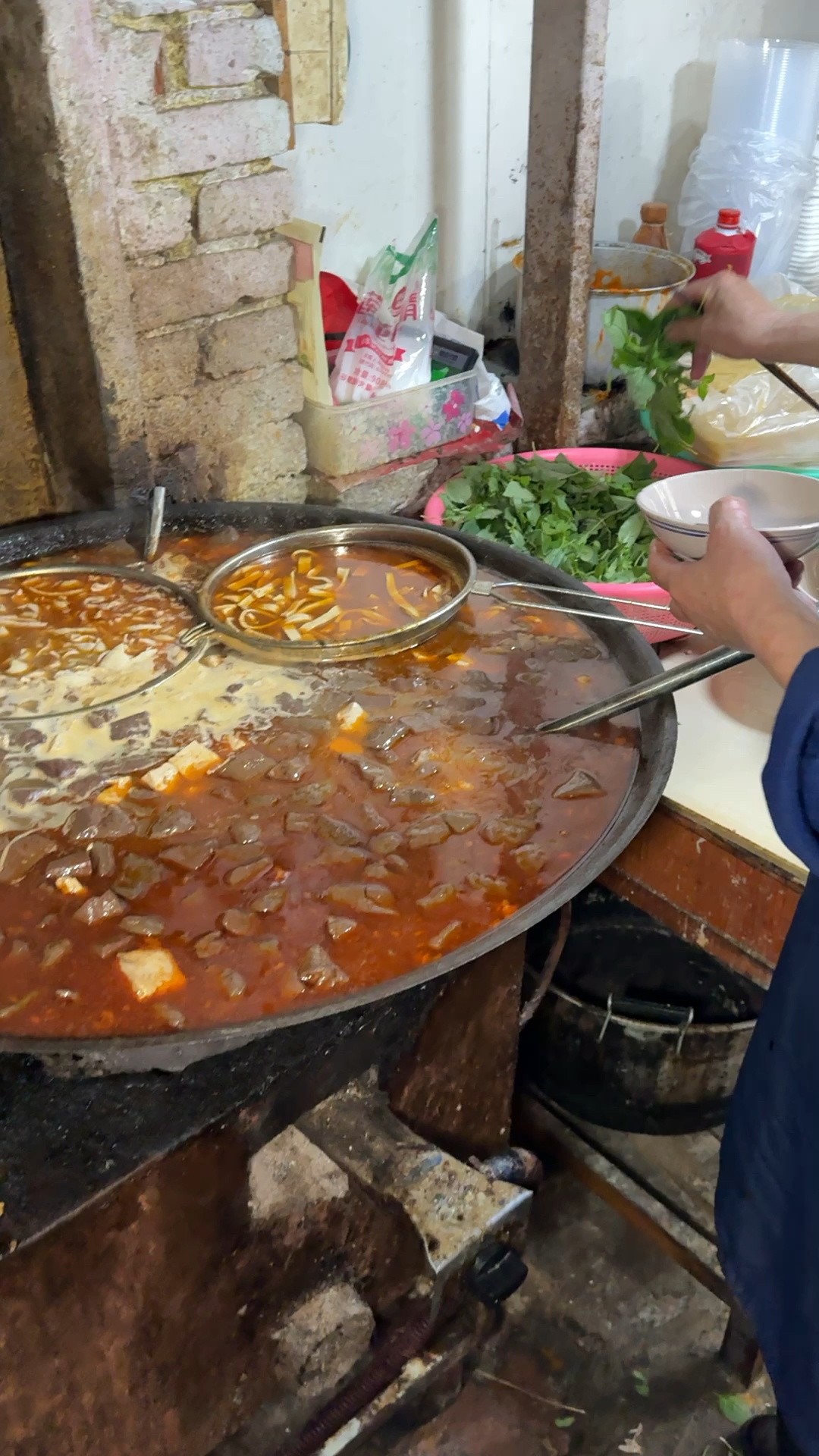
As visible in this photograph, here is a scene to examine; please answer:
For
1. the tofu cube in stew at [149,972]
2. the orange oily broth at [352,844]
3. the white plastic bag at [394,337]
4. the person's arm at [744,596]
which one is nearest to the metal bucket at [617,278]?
the white plastic bag at [394,337]

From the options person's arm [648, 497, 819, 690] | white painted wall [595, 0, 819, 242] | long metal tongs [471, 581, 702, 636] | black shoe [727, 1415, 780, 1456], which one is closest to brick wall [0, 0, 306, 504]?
long metal tongs [471, 581, 702, 636]

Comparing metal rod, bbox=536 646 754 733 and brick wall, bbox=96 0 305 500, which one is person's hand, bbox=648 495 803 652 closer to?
metal rod, bbox=536 646 754 733

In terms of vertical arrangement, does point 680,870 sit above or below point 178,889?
below

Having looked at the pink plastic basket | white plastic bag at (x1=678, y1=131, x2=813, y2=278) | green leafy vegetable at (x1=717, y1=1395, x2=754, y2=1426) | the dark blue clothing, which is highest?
white plastic bag at (x1=678, y1=131, x2=813, y2=278)

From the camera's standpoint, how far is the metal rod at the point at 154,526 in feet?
7.72

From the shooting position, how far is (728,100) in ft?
12.7

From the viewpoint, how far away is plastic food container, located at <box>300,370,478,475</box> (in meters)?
2.83

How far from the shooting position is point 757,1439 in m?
2.15

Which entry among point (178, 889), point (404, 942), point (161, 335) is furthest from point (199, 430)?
point (404, 942)

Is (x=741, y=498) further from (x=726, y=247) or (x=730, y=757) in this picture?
A: (x=726, y=247)

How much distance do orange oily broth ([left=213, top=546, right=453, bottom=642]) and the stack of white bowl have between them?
2.90 m

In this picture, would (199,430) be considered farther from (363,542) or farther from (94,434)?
(363,542)

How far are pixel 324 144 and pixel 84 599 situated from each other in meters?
1.68

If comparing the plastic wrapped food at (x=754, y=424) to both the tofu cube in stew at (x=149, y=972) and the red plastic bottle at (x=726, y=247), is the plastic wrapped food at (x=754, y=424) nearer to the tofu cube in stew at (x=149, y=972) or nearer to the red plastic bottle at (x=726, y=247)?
the red plastic bottle at (x=726, y=247)
